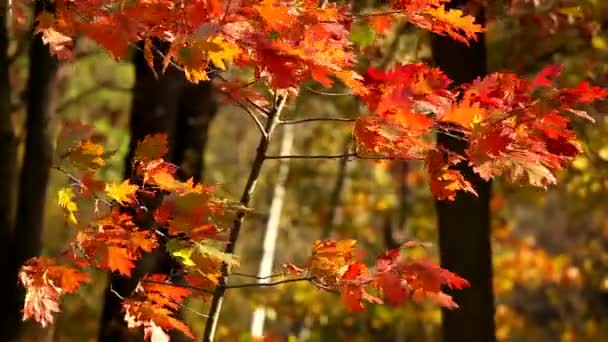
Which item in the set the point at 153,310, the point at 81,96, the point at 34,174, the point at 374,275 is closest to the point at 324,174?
the point at 81,96

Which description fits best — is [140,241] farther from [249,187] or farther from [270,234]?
[270,234]

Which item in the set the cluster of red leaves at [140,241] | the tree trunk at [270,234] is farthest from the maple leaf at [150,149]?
the tree trunk at [270,234]

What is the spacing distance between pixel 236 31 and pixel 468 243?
2404 mm

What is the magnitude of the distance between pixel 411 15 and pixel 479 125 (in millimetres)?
479

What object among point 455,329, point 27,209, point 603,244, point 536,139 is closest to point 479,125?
point 536,139

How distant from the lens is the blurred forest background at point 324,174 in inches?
201

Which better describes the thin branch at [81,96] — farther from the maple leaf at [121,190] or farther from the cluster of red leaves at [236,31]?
the cluster of red leaves at [236,31]

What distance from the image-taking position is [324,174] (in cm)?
1080

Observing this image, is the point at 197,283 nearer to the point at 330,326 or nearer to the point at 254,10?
the point at 254,10

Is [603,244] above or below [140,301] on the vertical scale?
above

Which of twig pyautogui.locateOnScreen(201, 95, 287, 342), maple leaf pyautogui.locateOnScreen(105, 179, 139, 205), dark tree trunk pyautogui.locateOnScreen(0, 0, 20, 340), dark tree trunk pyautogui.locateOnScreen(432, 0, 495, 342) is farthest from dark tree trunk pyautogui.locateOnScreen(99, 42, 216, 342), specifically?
maple leaf pyautogui.locateOnScreen(105, 179, 139, 205)

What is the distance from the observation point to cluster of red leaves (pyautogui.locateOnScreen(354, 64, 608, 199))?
2.44m

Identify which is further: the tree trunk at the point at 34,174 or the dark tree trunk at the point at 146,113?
the dark tree trunk at the point at 146,113

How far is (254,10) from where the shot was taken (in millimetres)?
2430
